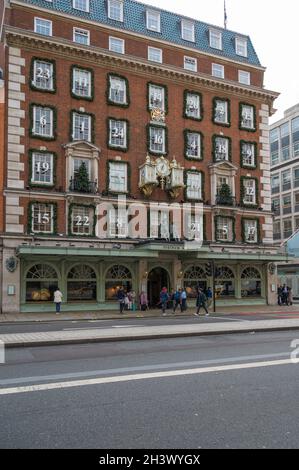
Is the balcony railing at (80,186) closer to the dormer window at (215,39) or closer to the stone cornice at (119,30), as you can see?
the stone cornice at (119,30)

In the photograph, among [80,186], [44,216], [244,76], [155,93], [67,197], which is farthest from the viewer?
[244,76]

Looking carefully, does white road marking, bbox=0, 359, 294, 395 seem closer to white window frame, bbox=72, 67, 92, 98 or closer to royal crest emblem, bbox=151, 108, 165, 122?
→ white window frame, bbox=72, 67, 92, 98

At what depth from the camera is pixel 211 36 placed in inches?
1539

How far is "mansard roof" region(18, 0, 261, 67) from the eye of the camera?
33.5 meters

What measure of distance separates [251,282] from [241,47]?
20.0m

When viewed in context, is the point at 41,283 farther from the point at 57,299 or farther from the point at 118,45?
the point at 118,45

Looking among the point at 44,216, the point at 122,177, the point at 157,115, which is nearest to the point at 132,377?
the point at 44,216

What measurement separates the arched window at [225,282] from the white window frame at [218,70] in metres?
15.5

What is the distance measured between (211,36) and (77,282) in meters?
23.2

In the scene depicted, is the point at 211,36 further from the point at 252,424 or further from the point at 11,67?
the point at 252,424

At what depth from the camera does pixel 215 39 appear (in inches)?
1548

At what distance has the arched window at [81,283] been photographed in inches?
1232

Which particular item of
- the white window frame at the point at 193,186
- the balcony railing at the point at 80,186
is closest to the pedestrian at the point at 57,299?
the balcony railing at the point at 80,186
